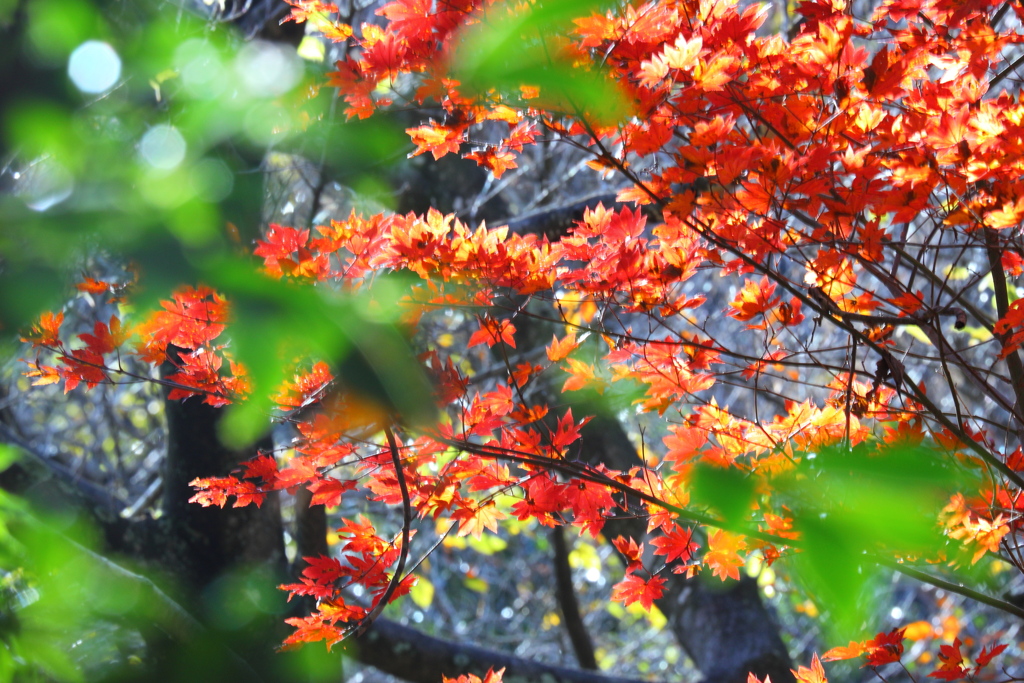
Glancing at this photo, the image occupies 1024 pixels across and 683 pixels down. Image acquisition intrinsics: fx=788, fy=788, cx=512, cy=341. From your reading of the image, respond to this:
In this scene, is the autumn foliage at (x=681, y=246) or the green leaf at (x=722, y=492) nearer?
the green leaf at (x=722, y=492)

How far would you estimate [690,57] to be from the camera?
5.10 ft

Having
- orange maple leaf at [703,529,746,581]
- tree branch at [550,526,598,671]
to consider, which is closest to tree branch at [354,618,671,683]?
tree branch at [550,526,598,671]

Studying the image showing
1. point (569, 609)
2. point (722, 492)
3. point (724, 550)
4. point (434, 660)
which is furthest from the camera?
point (569, 609)

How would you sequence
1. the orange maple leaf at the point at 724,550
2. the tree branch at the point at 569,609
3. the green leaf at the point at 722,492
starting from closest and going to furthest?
the green leaf at the point at 722,492 < the orange maple leaf at the point at 724,550 < the tree branch at the point at 569,609

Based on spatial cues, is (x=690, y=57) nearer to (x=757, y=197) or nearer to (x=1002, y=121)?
(x=757, y=197)

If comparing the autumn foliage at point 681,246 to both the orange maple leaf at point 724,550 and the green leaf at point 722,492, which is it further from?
the green leaf at point 722,492

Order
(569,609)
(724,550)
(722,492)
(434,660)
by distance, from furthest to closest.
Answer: (569,609)
(434,660)
(724,550)
(722,492)

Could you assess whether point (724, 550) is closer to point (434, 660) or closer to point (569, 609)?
point (434, 660)

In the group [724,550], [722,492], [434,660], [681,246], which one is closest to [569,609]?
[434,660]

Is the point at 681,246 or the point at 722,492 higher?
the point at 681,246

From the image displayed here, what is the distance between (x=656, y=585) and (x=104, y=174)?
6.03ft

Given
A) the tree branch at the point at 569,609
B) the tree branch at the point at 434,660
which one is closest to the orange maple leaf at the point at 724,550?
the tree branch at the point at 434,660

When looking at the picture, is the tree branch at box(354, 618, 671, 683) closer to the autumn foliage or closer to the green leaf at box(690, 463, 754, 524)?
the autumn foliage

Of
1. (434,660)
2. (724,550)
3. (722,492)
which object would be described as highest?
(434,660)
